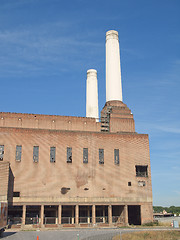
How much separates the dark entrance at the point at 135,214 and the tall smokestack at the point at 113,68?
64.2 ft

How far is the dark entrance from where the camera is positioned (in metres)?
49.4

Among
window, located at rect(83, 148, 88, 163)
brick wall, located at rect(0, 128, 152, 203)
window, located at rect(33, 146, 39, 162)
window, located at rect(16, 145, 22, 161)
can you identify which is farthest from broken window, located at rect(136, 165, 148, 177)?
window, located at rect(16, 145, 22, 161)

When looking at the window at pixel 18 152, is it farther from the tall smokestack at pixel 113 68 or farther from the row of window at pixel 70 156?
the tall smokestack at pixel 113 68

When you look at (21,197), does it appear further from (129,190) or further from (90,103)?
(90,103)

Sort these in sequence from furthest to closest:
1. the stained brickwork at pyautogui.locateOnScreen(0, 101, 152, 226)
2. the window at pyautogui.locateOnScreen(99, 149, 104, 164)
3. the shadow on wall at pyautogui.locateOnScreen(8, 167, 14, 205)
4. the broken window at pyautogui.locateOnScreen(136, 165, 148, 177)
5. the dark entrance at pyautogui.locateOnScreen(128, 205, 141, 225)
→ the broken window at pyautogui.locateOnScreen(136, 165, 148, 177) → the dark entrance at pyautogui.locateOnScreen(128, 205, 141, 225) → the window at pyautogui.locateOnScreen(99, 149, 104, 164) → the stained brickwork at pyautogui.locateOnScreen(0, 101, 152, 226) → the shadow on wall at pyautogui.locateOnScreen(8, 167, 14, 205)

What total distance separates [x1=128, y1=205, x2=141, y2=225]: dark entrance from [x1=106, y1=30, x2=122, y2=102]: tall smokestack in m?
19.6

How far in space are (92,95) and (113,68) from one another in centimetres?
1162

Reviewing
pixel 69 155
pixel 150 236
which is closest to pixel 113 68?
pixel 69 155

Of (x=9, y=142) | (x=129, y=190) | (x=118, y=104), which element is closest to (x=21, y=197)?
(x=9, y=142)

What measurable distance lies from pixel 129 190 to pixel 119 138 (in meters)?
8.55

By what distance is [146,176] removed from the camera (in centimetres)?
5034

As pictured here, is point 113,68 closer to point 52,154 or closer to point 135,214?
point 52,154

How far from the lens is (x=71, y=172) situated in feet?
154

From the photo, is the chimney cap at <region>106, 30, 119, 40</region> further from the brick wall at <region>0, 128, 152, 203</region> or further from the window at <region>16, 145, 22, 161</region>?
the window at <region>16, 145, 22, 161</region>
